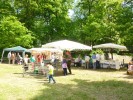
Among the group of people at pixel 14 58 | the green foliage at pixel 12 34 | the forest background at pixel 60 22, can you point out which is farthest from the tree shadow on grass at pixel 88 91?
the green foliage at pixel 12 34

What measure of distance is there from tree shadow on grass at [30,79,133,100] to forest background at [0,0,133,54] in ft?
48.3

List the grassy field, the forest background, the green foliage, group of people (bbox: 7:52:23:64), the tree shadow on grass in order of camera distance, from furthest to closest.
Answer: the green foliage
the forest background
group of people (bbox: 7:52:23:64)
the tree shadow on grass
the grassy field

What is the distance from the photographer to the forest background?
3412 centimetres

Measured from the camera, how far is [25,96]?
13.0 metres

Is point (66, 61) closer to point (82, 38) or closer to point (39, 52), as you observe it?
point (39, 52)

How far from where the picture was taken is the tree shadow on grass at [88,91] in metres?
13.3

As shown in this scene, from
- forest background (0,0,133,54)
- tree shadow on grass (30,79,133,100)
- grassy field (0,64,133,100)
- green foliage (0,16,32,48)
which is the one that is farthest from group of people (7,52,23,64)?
tree shadow on grass (30,79,133,100)

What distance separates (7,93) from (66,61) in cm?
826

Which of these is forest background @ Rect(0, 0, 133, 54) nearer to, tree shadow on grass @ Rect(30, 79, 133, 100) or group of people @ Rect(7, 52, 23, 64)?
group of people @ Rect(7, 52, 23, 64)

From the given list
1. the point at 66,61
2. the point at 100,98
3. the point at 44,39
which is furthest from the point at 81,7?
the point at 100,98

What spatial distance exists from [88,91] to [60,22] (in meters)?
29.9

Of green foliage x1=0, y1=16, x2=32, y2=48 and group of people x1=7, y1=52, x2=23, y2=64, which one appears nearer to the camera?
group of people x1=7, y1=52, x2=23, y2=64

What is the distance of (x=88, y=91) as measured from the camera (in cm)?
1473

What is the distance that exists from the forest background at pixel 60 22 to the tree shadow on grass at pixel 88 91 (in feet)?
48.3
